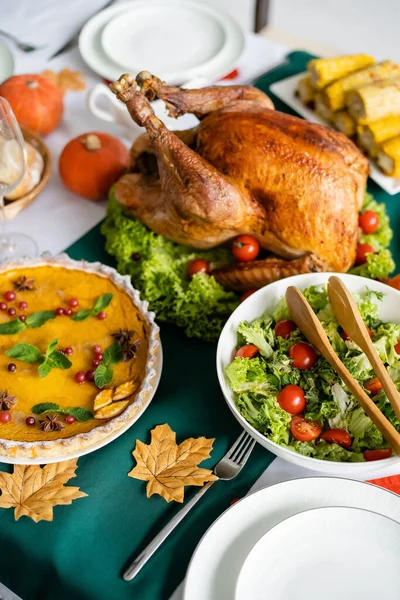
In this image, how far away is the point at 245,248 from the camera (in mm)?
1943

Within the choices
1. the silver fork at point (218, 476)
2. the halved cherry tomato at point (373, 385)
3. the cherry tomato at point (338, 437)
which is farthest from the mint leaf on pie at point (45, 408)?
the halved cherry tomato at point (373, 385)

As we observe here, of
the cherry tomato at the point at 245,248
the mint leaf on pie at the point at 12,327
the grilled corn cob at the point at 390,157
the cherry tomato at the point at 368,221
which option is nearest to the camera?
the mint leaf on pie at the point at 12,327

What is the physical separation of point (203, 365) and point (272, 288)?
0.29 metres

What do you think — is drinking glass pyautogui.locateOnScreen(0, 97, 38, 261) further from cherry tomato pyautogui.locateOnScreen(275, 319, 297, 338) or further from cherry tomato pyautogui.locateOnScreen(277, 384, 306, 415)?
cherry tomato pyautogui.locateOnScreen(277, 384, 306, 415)

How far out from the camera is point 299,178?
183 centimetres

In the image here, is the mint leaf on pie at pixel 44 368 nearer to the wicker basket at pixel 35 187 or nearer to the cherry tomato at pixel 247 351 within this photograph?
the cherry tomato at pixel 247 351

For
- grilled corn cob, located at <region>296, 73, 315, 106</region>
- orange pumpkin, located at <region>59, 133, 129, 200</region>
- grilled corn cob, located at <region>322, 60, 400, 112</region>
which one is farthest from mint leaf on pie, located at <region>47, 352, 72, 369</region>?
grilled corn cob, located at <region>296, 73, 315, 106</region>

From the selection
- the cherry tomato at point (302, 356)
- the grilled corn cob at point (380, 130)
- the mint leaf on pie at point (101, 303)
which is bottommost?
the mint leaf on pie at point (101, 303)

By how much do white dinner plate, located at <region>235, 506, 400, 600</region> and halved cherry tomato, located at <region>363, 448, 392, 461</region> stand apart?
0.54ft

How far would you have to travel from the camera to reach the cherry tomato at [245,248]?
6.38 ft

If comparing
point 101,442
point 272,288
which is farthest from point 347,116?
point 101,442

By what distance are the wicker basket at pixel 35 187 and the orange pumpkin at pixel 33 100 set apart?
10 cm

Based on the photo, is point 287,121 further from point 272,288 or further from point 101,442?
point 101,442

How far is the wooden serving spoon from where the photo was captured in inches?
54.1
